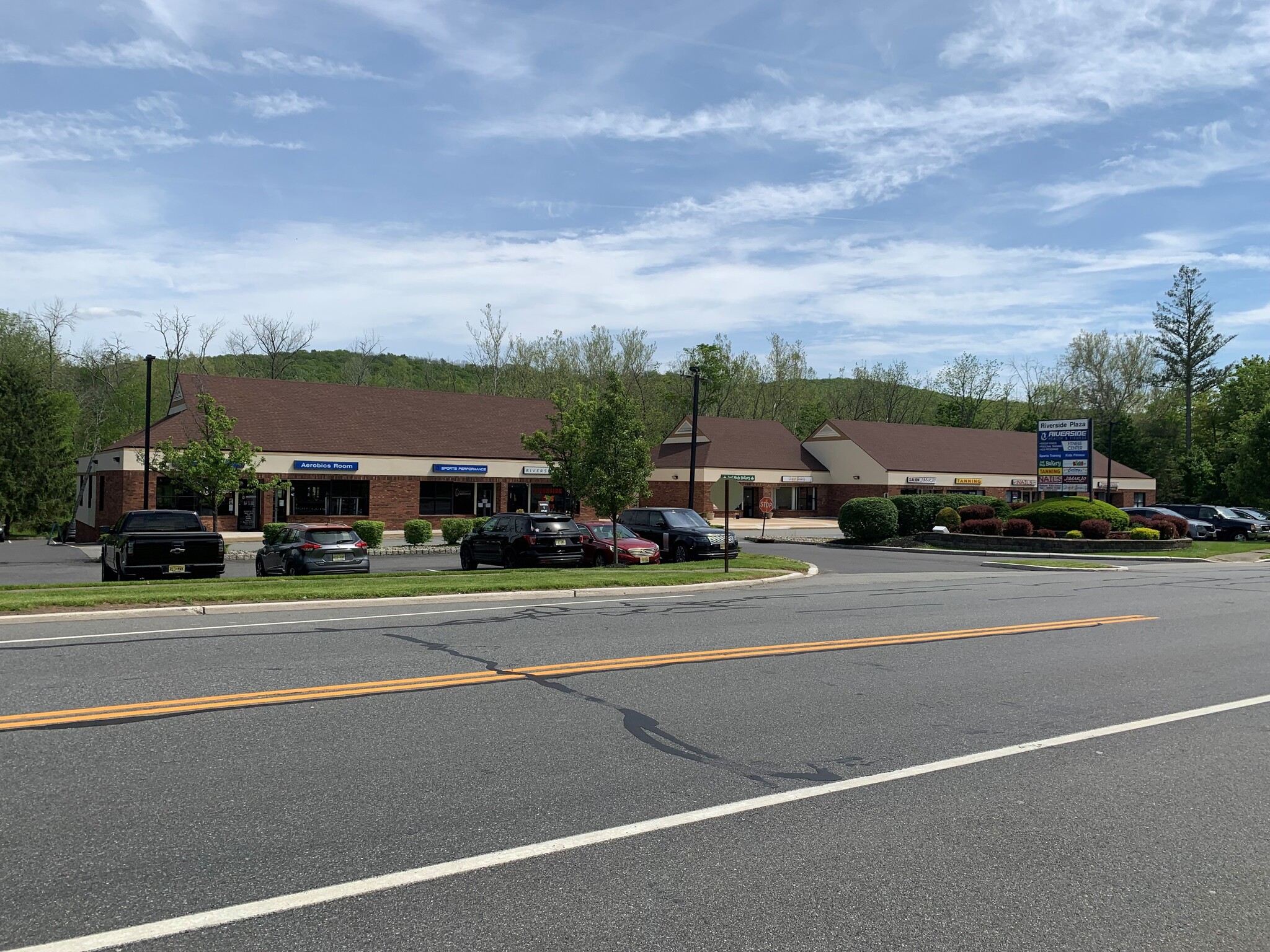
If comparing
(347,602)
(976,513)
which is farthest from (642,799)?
(976,513)

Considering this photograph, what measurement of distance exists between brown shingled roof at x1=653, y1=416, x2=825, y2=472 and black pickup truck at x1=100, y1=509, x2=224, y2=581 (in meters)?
39.3

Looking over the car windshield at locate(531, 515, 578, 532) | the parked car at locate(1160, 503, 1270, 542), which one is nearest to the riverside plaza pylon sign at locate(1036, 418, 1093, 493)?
the parked car at locate(1160, 503, 1270, 542)

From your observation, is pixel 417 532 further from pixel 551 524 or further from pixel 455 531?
pixel 551 524

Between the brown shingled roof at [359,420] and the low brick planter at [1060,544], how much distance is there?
69.8 feet

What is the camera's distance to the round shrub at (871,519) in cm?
3866

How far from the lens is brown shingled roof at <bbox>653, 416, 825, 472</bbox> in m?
58.3

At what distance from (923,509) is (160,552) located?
29796 mm

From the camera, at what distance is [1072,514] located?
121 feet

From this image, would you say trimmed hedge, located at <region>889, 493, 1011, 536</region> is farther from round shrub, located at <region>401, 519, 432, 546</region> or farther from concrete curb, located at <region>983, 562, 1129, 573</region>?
round shrub, located at <region>401, 519, 432, 546</region>

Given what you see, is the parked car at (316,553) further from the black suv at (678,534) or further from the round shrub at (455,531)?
the round shrub at (455,531)

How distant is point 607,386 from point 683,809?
65.2ft

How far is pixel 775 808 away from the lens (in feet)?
17.0

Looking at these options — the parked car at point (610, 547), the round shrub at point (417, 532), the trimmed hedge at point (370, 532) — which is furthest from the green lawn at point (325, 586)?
the round shrub at point (417, 532)

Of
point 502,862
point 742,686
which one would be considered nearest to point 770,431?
point 742,686
